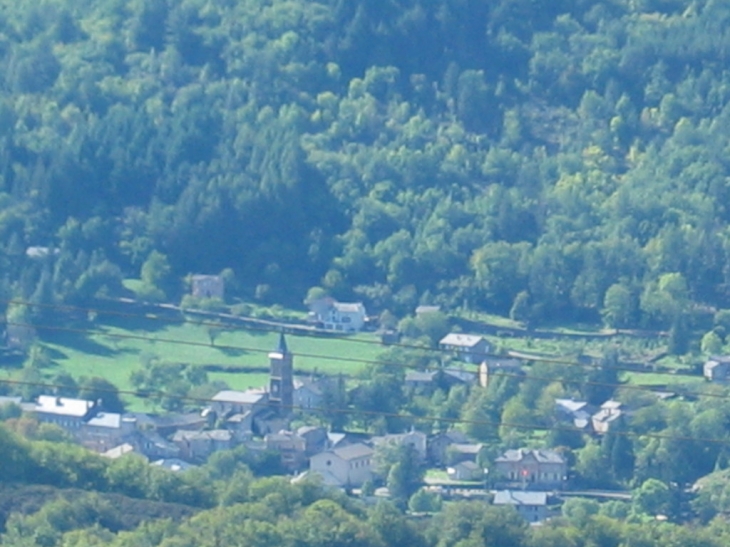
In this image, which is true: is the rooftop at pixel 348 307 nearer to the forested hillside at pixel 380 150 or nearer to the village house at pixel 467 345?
the forested hillside at pixel 380 150

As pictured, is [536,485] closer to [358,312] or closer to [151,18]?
[358,312]

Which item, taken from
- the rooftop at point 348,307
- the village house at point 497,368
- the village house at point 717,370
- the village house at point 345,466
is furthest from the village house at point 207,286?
the village house at point 345,466

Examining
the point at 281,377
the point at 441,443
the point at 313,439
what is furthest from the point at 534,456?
the point at 281,377

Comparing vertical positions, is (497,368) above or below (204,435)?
above

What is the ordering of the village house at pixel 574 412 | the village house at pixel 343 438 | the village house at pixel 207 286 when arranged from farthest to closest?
the village house at pixel 207 286 → the village house at pixel 574 412 → the village house at pixel 343 438

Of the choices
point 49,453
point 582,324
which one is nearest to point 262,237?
point 582,324

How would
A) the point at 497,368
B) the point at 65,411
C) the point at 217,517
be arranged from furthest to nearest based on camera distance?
1. the point at 497,368
2. the point at 65,411
3. the point at 217,517

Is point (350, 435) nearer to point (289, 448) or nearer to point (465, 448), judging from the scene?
point (289, 448)
